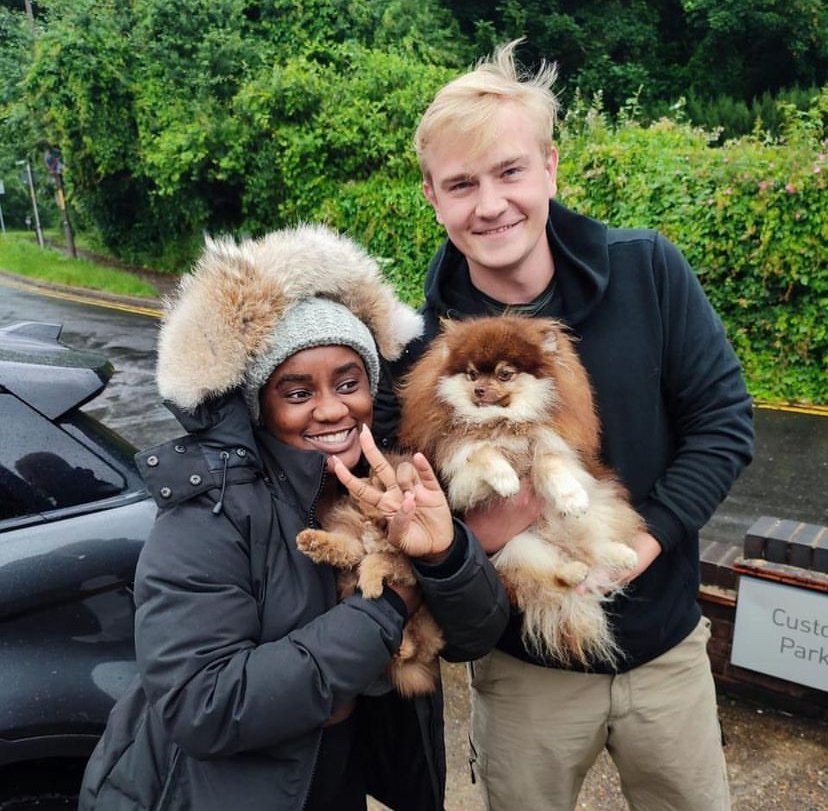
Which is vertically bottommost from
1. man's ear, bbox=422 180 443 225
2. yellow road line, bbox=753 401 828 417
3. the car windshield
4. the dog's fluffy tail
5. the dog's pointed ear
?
yellow road line, bbox=753 401 828 417

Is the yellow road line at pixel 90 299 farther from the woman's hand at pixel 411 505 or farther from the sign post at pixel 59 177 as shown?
the woman's hand at pixel 411 505

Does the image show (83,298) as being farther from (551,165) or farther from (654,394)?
(654,394)

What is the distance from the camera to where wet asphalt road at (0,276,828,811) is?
3365mm

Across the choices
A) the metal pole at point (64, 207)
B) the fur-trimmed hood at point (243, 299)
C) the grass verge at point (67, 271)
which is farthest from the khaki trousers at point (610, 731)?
the metal pole at point (64, 207)

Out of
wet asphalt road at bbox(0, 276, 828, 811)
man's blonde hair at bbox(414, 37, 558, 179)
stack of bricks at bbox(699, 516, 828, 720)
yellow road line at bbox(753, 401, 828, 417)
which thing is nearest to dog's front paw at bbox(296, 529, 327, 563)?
man's blonde hair at bbox(414, 37, 558, 179)

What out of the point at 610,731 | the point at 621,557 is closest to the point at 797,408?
the point at 610,731

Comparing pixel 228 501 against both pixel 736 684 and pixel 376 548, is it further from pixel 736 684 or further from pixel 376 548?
pixel 736 684

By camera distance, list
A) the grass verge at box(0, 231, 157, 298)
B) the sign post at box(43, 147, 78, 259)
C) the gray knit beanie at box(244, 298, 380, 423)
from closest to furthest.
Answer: the gray knit beanie at box(244, 298, 380, 423) < the grass verge at box(0, 231, 157, 298) < the sign post at box(43, 147, 78, 259)

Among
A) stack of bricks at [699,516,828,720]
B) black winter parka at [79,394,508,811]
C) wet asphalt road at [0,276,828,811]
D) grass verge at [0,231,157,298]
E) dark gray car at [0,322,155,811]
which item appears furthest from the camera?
grass verge at [0,231,157,298]

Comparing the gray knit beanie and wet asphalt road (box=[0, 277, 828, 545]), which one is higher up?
the gray knit beanie

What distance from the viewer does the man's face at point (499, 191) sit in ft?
7.09

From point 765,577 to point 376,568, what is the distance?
2360 millimetres

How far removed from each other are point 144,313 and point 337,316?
1633 centimetres

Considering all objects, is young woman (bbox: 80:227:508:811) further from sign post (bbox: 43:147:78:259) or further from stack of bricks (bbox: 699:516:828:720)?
sign post (bbox: 43:147:78:259)
